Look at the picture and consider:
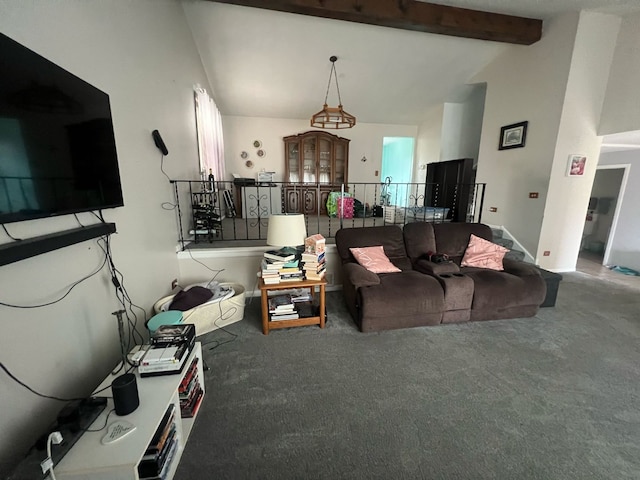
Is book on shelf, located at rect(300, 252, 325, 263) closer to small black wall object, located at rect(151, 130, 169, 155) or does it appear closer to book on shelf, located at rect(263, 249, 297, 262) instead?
book on shelf, located at rect(263, 249, 297, 262)

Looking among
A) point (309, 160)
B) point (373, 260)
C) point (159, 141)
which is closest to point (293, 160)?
point (309, 160)

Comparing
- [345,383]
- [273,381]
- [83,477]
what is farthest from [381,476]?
[83,477]

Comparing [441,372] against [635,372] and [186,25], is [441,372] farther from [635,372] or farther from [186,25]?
[186,25]

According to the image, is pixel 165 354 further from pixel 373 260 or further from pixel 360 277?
pixel 373 260

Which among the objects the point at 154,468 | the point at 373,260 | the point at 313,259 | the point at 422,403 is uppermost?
the point at 313,259

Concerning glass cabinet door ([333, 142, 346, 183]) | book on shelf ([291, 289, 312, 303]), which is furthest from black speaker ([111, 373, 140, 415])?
glass cabinet door ([333, 142, 346, 183])

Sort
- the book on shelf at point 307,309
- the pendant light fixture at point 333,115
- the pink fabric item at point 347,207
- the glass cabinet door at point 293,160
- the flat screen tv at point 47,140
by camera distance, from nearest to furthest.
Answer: the flat screen tv at point 47,140, the book on shelf at point 307,309, the pendant light fixture at point 333,115, the pink fabric item at point 347,207, the glass cabinet door at point 293,160

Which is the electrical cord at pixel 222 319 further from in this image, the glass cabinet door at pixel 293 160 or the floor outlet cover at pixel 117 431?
the glass cabinet door at pixel 293 160

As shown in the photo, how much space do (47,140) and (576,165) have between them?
5.35 meters

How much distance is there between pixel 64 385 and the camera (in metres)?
1.27

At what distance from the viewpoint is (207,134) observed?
428 centimetres

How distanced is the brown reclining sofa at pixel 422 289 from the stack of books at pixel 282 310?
578mm

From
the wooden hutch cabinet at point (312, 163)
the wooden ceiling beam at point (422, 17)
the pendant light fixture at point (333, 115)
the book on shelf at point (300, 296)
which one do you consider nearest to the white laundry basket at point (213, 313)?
the book on shelf at point (300, 296)

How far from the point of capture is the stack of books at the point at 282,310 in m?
2.37
